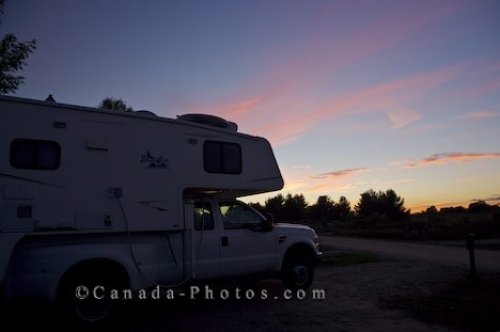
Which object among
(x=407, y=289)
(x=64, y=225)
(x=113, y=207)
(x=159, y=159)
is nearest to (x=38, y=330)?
(x=64, y=225)

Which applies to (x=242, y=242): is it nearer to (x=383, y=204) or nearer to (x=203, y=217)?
(x=203, y=217)

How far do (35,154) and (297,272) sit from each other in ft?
18.7

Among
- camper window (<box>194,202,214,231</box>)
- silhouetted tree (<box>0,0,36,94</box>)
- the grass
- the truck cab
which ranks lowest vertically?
the grass

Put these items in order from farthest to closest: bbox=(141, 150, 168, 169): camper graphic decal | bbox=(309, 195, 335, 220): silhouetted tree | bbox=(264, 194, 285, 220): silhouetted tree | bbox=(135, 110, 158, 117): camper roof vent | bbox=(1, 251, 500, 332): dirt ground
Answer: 1. bbox=(309, 195, 335, 220): silhouetted tree
2. bbox=(264, 194, 285, 220): silhouetted tree
3. bbox=(135, 110, 158, 117): camper roof vent
4. bbox=(141, 150, 168, 169): camper graphic decal
5. bbox=(1, 251, 500, 332): dirt ground

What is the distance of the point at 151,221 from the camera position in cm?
820

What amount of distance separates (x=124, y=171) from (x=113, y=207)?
0.63m

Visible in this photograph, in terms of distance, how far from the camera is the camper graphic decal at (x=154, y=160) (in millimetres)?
8336

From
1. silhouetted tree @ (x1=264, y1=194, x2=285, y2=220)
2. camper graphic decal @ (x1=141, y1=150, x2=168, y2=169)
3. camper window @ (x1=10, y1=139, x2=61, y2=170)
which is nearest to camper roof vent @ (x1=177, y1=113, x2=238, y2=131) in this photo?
camper graphic decal @ (x1=141, y1=150, x2=168, y2=169)

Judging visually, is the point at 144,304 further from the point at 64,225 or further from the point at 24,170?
the point at 24,170

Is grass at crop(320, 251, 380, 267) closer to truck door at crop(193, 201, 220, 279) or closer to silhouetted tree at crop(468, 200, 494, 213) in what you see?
truck door at crop(193, 201, 220, 279)

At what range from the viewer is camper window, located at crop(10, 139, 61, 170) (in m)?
7.05

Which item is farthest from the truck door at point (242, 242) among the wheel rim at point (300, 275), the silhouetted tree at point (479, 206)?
the silhouetted tree at point (479, 206)

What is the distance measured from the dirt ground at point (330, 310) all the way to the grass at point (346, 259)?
3.87 metres

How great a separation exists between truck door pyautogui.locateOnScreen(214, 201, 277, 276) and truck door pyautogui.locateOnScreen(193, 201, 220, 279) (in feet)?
0.46
